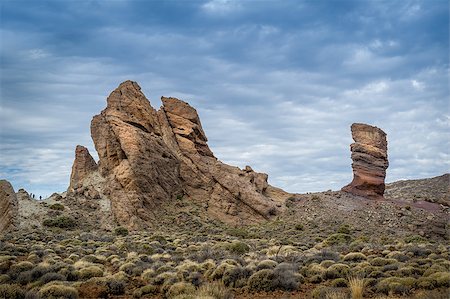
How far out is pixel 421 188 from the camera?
8812cm

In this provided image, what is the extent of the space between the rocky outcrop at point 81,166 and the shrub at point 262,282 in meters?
38.3

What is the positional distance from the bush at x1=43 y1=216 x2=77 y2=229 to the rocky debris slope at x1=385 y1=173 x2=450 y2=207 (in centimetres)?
5411

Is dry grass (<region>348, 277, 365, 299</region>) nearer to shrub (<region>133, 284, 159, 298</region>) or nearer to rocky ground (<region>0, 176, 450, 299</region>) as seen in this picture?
rocky ground (<region>0, 176, 450, 299</region>)

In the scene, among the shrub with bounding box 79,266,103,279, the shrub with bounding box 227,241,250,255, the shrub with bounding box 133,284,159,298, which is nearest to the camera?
the shrub with bounding box 133,284,159,298

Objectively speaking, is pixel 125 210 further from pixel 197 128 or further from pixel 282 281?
pixel 282 281

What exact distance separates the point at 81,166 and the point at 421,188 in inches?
2644

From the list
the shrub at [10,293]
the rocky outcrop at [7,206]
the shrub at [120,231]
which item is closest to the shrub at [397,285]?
the shrub at [10,293]

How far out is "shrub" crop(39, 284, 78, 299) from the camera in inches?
591

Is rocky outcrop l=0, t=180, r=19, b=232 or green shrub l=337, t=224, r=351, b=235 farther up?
rocky outcrop l=0, t=180, r=19, b=232

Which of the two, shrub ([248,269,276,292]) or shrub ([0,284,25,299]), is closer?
shrub ([0,284,25,299])

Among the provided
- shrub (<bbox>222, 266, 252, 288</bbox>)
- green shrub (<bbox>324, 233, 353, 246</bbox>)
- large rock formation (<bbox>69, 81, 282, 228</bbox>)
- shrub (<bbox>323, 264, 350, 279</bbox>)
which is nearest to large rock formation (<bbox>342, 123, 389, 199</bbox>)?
large rock formation (<bbox>69, 81, 282, 228</bbox>)

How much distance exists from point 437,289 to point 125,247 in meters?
20.2

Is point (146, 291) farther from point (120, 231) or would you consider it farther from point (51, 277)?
point (120, 231)

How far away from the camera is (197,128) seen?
2197 inches
